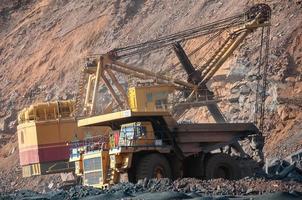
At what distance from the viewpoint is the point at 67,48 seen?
5088 cm

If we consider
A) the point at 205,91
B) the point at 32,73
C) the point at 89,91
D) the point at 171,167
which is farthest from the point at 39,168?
the point at 32,73

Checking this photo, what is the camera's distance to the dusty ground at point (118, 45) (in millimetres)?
37125

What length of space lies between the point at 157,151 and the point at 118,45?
21615 mm

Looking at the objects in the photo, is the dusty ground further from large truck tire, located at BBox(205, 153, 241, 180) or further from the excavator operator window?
large truck tire, located at BBox(205, 153, 241, 180)

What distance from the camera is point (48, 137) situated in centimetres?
3566

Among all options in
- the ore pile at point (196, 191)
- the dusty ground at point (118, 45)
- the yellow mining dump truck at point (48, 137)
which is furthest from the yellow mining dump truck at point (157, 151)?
the yellow mining dump truck at point (48, 137)

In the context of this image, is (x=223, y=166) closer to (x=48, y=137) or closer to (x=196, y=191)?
(x=196, y=191)

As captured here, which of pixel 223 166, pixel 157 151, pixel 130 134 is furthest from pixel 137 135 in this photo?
pixel 223 166

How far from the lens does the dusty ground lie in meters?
37.1

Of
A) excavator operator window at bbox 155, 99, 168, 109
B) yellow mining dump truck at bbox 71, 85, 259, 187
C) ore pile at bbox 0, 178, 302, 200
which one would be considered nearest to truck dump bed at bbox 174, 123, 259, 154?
yellow mining dump truck at bbox 71, 85, 259, 187

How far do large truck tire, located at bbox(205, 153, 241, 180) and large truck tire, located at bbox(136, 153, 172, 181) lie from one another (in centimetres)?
136

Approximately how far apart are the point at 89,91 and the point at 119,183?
451 inches

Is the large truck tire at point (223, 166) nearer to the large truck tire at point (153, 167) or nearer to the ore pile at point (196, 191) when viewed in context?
the large truck tire at point (153, 167)

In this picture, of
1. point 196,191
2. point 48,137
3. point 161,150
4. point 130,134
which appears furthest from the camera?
point 48,137
